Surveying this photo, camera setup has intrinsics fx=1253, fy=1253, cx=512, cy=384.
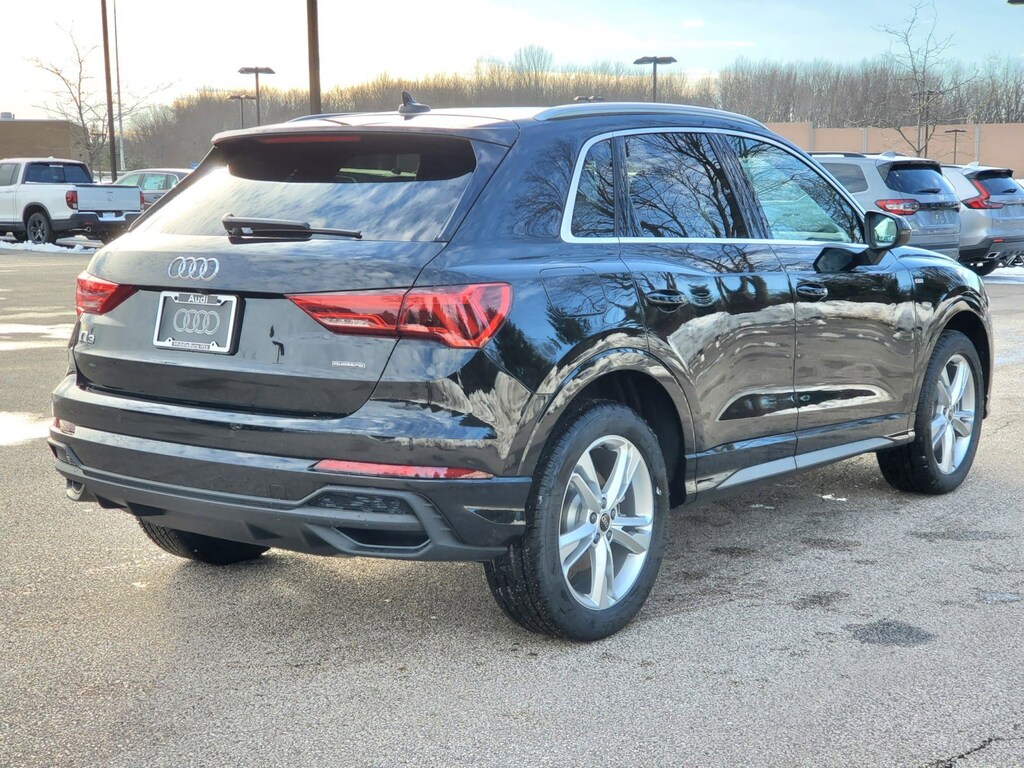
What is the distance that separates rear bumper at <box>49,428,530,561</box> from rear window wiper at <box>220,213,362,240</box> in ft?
2.21

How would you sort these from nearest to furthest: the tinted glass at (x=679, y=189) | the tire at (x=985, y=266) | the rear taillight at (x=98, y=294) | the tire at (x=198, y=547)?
the rear taillight at (x=98, y=294), the tinted glass at (x=679, y=189), the tire at (x=198, y=547), the tire at (x=985, y=266)

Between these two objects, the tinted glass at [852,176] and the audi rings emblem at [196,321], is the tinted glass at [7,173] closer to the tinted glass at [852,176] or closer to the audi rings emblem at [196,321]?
the tinted glass at [852,176]

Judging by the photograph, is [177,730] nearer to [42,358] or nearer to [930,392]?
[930,392]

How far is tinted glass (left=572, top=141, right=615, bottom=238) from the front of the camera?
4113 mm

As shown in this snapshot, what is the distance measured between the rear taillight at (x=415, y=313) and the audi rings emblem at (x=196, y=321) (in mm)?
347

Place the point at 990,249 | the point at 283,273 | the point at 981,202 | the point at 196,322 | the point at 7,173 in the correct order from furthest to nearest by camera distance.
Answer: the point at 7,173
the point at 981,202
the point at 990,249
the point at 196,322
the point at 283,273

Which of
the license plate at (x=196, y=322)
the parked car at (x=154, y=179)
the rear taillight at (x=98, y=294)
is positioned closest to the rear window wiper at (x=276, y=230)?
the license plate at (x=196, y=322)

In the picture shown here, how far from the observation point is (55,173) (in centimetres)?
2989

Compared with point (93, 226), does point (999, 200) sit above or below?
above

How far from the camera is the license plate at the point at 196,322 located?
3.72 m

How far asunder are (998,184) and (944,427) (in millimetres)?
14304

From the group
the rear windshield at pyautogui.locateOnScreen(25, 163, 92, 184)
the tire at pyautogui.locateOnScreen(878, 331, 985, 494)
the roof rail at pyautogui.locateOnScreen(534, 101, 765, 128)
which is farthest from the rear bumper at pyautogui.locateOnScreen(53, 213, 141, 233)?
the roof rail at pyautogui.locateOnScreen(534, 101, 765, 128)

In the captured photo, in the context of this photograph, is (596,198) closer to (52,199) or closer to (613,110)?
(613,110)

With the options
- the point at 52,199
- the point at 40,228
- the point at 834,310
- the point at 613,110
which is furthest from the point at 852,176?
the point at 40,228
